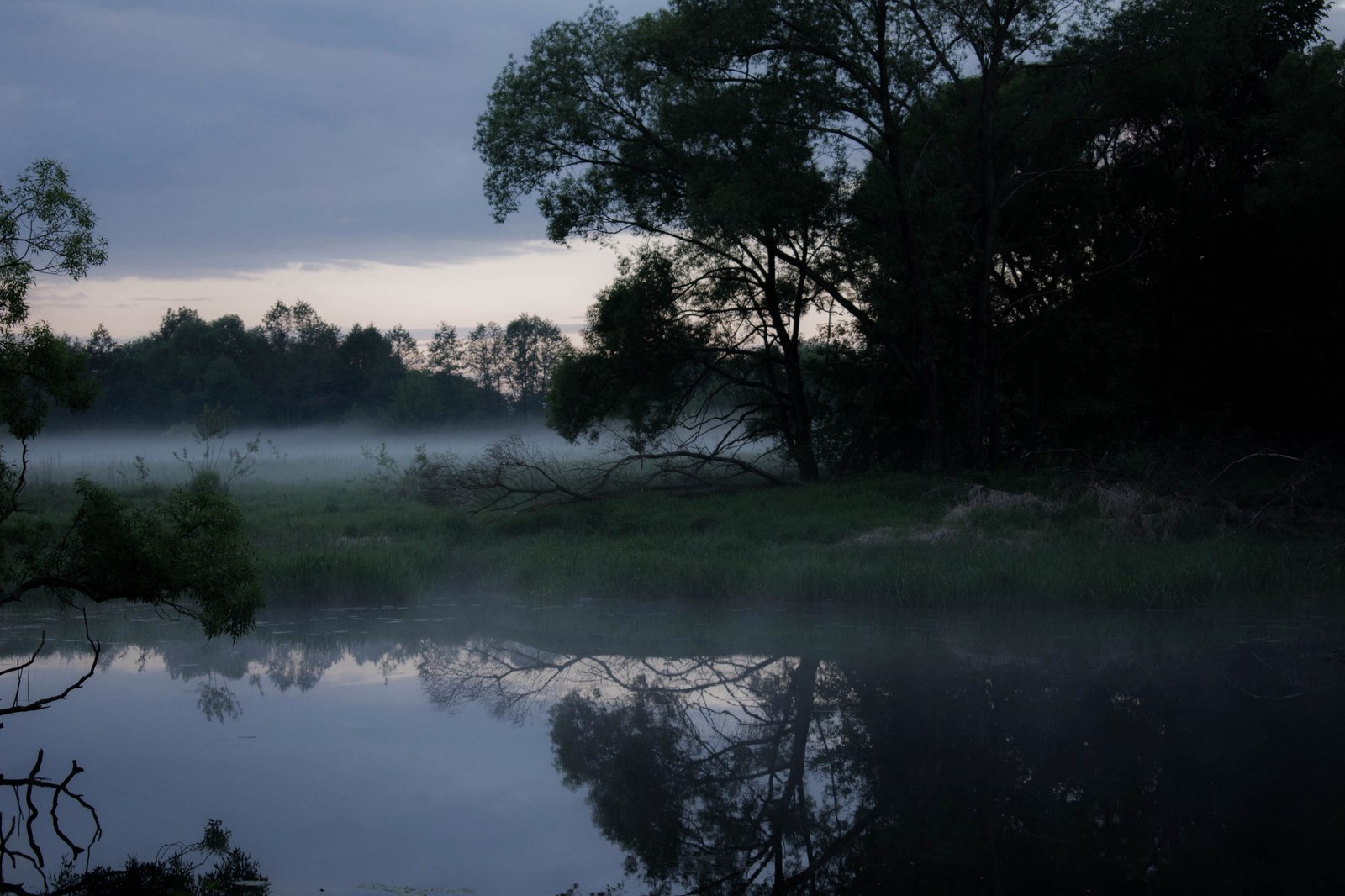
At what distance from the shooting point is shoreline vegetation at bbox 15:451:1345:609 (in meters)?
13.7

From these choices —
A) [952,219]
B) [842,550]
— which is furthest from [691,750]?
[952,219]

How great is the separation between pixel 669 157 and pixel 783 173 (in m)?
3.10

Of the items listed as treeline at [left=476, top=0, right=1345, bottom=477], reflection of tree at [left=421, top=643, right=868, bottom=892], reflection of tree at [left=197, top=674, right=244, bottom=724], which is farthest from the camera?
treeline at [left=476, top=0, right=1345, bottom=477]

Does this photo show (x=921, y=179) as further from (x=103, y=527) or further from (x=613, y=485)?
(x=103, y=527)

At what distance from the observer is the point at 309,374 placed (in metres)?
70.6

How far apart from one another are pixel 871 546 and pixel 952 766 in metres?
8.71

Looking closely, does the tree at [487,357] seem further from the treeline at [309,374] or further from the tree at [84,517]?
the tree at [84,517]

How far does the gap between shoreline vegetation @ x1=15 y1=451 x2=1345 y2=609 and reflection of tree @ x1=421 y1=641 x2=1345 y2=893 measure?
247 centimetres

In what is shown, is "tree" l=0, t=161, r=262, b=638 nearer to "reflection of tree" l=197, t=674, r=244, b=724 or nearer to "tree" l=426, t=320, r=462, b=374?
"reflection of tree" l=197, t=674, r=244, b=724

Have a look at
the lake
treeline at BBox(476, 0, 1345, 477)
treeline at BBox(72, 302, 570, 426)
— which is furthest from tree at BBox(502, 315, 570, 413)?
the lake

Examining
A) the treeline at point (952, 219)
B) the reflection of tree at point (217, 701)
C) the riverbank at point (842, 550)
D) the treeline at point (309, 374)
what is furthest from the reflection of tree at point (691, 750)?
the treeline at point (309, 374)

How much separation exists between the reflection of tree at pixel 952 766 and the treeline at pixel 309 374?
184 feet

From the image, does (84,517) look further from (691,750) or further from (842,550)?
(842,550)

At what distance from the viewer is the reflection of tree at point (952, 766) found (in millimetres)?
6277
